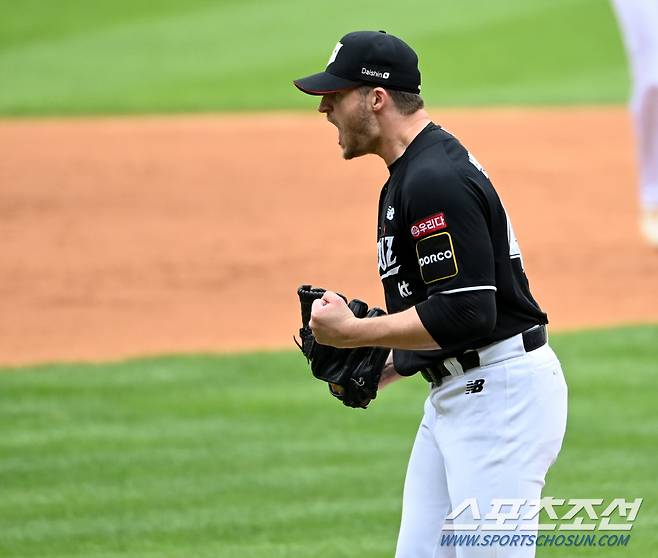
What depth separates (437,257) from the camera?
394 cm

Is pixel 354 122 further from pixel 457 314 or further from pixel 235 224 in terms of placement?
pixel 235 224

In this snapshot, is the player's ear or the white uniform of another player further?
the white uniform of another player

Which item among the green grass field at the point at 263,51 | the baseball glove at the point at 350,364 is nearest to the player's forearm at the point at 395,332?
the baseball glove at the point at 350,364

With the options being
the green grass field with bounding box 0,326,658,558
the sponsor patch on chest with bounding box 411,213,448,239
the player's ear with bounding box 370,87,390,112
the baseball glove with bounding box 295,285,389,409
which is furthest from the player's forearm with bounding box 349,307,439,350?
the green grass field with bounding box 0,326,658,558

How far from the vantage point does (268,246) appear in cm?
1370

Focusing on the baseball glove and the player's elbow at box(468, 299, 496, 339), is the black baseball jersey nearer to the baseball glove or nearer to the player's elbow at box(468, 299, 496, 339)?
the player's elbow at box(468, 299, 496, 339)

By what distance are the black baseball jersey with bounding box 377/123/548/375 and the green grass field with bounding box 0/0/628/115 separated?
17.6 meters

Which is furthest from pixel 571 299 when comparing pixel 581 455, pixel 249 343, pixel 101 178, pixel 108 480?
pixel 101 178

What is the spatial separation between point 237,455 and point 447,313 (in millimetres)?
4098

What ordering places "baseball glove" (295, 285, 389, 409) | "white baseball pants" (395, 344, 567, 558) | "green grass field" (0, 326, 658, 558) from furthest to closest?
"green grass field" (0, 326, 658, 558) → "baseball glove" (295, 285, 389, 409) → "white baseball pants" (395, 344, 567, 558)

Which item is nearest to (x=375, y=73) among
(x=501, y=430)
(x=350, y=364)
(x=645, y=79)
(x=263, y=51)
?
(x=350, y=364)

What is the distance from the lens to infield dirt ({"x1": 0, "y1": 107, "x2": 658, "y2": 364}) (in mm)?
11258

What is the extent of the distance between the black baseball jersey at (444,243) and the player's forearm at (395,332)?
33 mm

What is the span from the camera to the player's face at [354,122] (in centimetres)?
420
